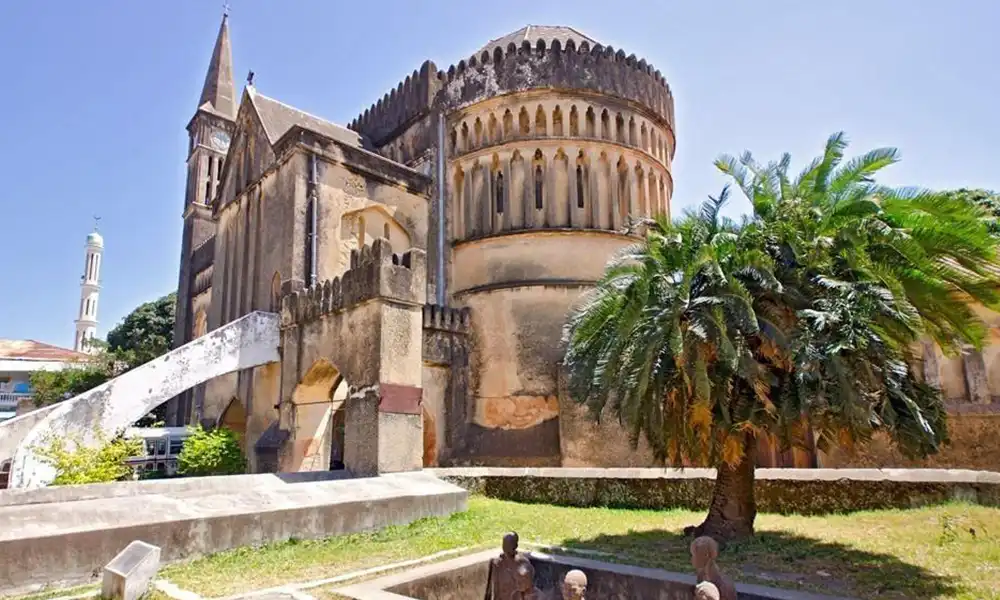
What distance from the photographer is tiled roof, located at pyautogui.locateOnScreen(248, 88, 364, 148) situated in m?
20.0

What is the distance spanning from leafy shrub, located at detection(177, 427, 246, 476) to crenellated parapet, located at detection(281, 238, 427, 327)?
13.7ft

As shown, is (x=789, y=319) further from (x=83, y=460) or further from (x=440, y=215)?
(x=440, y=215)

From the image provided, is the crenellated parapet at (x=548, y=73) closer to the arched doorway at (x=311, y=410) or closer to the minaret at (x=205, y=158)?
the arched doorway at (x=311, y=410)

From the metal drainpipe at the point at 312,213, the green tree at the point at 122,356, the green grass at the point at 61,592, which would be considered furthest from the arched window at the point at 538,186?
the green tree at the point at 122,356

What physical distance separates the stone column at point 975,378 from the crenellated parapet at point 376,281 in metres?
13.6

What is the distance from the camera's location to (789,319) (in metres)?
7.70

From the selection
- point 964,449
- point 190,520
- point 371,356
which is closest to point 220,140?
point 371,356

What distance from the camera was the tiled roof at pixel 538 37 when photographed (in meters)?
21.2

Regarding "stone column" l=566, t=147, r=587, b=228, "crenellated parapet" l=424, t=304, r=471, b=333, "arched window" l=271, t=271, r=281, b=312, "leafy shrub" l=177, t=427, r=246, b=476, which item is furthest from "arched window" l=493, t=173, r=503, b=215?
"leafy shrub" l=177, t=427, r=246, b=476

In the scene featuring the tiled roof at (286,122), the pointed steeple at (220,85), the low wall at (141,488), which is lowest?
the low wall at (141,488)

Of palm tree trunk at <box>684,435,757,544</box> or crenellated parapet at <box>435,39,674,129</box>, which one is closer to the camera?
palm tree trunk at <box>684,435,757,544</box>

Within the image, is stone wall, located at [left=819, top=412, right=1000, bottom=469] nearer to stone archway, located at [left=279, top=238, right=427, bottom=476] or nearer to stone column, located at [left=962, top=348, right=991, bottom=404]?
stone column, located at [left=962, top=348, right=991, bottom=404]

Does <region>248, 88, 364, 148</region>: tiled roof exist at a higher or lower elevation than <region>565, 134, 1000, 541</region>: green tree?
higher

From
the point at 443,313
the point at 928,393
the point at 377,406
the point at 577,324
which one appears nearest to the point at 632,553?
the point at 577,324
